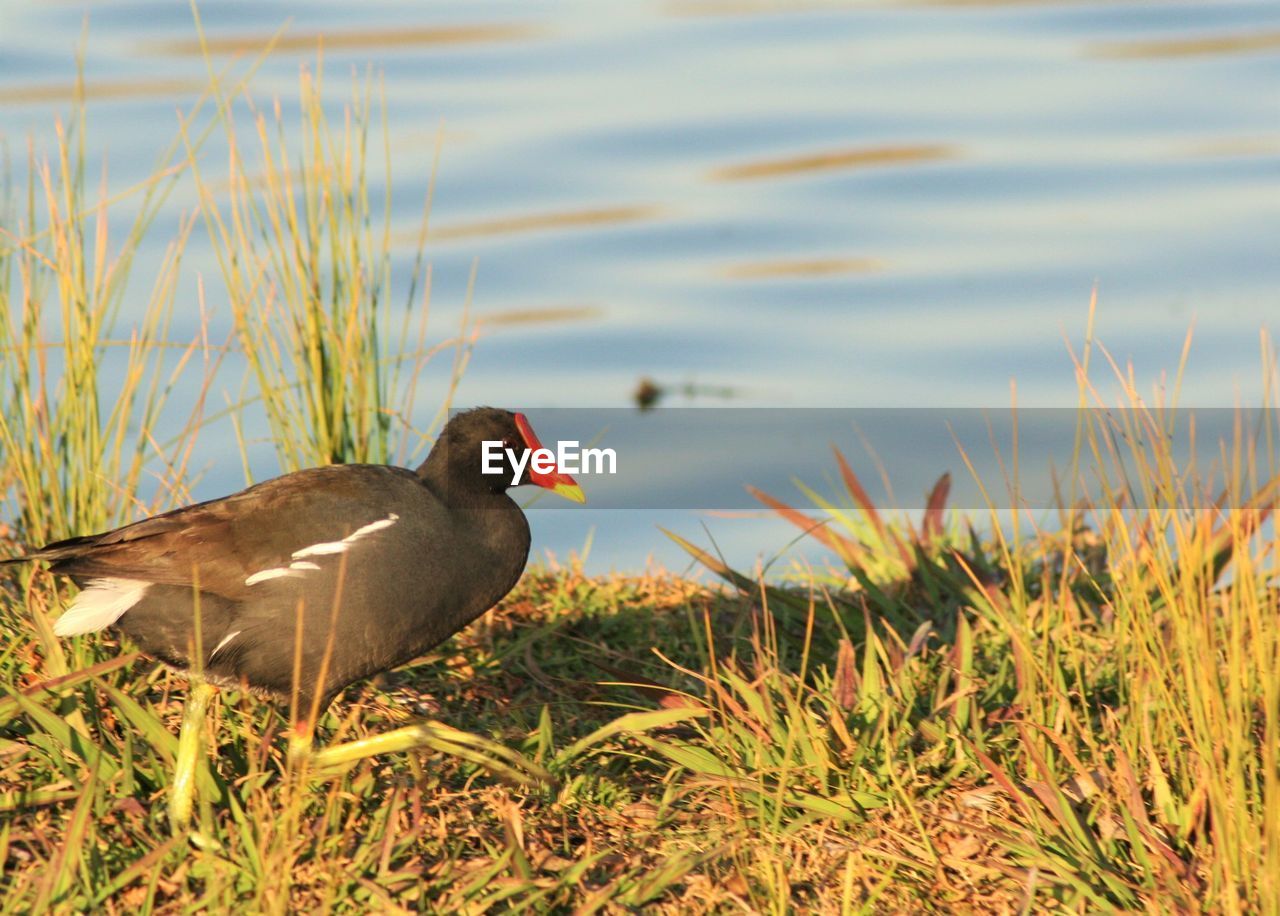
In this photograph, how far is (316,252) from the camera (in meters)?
4.73

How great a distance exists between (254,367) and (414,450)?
0.65 meters

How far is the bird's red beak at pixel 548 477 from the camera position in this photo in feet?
12.8

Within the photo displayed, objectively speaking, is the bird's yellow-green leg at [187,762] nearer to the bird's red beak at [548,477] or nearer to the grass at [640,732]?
the grass at [640,732]

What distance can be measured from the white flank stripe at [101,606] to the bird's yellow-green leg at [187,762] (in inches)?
9.2

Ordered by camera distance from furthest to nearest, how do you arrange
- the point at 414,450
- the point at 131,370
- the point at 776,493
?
the point at 776,493 → the point at 414,450 → the point at 131,370

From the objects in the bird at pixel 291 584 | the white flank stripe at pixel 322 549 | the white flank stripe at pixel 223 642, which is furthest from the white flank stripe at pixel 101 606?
the white flank stripe at pixel 322 549

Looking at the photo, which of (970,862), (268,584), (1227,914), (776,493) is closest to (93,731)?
(268,584)

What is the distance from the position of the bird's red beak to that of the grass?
466 millimetres

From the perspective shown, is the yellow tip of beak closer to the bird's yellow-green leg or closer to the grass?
the grass

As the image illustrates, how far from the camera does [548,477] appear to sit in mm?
3947

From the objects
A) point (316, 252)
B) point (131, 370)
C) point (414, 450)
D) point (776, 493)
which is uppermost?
point (316, 252)

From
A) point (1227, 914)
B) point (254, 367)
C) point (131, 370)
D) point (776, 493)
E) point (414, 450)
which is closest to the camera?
point (1227, 914)

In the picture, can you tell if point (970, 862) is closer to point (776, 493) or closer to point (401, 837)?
point (401, 837)

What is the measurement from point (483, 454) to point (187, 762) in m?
0.95
